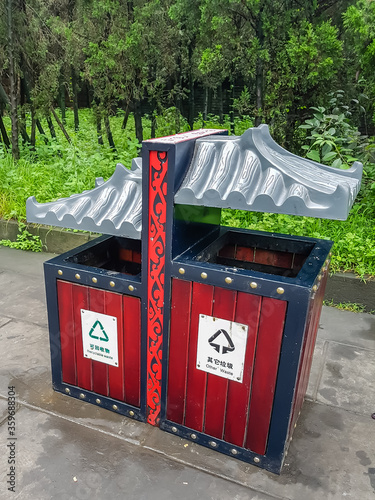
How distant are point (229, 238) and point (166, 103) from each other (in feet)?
16.4

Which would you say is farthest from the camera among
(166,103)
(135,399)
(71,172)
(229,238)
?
(166,103)

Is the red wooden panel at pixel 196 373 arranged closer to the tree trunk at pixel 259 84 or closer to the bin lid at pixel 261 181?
the bin lid at pixel 261 181

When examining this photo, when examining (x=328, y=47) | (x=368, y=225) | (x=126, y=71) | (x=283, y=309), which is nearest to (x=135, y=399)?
(x=283, y=309)

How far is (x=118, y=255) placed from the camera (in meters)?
2.70

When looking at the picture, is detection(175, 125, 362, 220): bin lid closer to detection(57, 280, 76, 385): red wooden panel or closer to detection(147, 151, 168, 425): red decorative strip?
detection(147, 151, 168, 425): red decorative strip

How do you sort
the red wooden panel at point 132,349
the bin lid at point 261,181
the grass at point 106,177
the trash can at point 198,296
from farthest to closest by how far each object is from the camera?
the grass at point 106,177, the red wooden panel at point 132,349, the trash can at point 198,296, the bin lid at point 261,181

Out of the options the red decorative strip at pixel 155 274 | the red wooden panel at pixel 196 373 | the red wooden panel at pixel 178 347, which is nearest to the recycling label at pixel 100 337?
the red decorative strip at pixel 155 274

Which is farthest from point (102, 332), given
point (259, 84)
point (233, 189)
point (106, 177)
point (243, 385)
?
point (259, 84)

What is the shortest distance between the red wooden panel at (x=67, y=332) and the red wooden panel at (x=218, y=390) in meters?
0.83

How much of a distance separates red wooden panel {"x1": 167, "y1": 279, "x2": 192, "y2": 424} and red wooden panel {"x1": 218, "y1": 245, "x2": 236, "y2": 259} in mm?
627

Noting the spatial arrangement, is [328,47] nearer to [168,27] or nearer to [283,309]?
[168,27]

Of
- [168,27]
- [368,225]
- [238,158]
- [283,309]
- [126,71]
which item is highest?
[168,27]

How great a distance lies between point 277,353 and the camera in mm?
1932

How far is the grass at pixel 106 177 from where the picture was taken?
4.01 m
